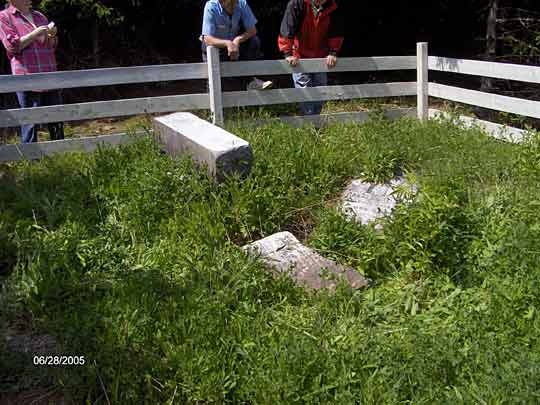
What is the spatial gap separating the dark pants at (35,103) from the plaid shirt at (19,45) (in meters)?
0.23

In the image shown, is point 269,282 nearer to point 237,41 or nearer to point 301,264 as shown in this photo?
point 301,264

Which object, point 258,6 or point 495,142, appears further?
point 258,6

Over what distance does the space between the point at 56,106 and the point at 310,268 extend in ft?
11.4

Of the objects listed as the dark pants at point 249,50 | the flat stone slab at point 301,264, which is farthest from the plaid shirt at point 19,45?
the flat stone slab at point 301,264

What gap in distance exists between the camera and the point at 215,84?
6.72 m

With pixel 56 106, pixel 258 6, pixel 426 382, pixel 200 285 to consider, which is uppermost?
pixel 258 6

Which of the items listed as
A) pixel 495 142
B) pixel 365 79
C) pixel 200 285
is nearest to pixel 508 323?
pixel 200 285

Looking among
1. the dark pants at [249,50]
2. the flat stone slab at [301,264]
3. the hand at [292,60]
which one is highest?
the dark pants at [249,50]

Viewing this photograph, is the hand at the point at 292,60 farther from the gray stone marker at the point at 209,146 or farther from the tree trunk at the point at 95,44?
the tree trunk at the point at 95,44

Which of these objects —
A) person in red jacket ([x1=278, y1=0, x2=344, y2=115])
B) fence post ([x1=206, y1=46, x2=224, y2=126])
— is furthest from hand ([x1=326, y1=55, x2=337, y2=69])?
fence post ([x1=206, y1=46, x2=224, y2=126])

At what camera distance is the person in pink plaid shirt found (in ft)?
21.0

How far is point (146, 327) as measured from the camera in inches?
136

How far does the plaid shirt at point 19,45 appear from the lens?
252 inches

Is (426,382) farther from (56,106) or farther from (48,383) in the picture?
(56,106)
